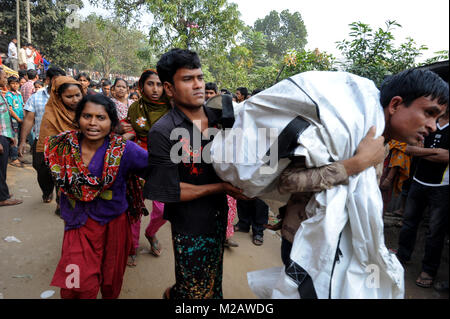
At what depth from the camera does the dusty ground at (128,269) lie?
2.56 meters

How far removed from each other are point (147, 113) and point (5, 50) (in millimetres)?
23889

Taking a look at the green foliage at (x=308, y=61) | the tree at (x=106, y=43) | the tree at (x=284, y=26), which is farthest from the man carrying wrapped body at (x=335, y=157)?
the tree at (x=284, y=26)

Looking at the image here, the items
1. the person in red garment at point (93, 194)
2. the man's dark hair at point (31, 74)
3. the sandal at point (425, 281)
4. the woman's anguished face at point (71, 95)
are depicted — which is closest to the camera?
the person in red garment at point (93, 194)

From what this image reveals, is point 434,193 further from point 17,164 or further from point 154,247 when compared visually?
point 17,164

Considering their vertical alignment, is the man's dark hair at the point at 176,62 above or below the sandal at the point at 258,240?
above

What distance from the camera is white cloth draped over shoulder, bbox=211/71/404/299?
3.51 ft

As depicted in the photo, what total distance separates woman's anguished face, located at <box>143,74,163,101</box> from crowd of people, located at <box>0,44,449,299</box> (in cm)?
1

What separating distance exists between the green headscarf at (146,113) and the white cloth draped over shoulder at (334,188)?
2.05 m

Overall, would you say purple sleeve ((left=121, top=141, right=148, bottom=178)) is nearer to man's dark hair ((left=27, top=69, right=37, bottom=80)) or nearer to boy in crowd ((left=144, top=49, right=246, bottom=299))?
boy in crowd ((left=144, top=49, right=246, bottom=299))

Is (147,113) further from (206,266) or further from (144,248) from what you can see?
(206,266)

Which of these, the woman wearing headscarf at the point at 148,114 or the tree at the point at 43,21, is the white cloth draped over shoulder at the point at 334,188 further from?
A: the tree at the point at 43,21

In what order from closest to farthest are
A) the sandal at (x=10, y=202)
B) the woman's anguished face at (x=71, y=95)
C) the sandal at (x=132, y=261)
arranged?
the sandal at (x=132, y=261), the woman's anguished face at (x=71, y=95), the sandal at (x=10, y=202)

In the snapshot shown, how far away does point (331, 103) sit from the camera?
1081 millimetres
